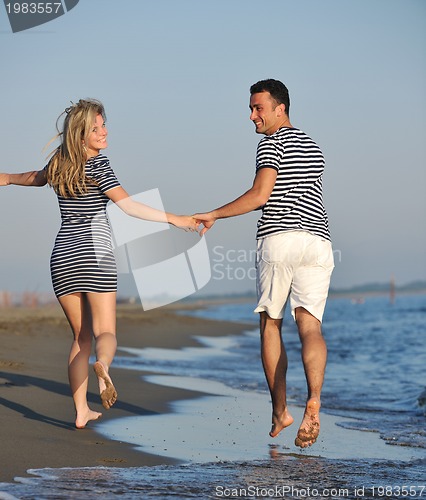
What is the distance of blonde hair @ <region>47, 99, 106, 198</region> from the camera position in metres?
5.04

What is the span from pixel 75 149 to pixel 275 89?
1248 mm

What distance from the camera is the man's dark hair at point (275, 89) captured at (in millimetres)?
5051

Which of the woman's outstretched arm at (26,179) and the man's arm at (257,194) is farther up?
the woman's outstretched arm at (26,179)

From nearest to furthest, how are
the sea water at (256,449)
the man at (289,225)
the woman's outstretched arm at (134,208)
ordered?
the sea water at (256,449)
the man at (289,225)
the woman's outstretched arm at (134,208)

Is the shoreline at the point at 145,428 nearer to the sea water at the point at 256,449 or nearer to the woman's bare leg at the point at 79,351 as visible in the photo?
the sea water at the point at 256,449

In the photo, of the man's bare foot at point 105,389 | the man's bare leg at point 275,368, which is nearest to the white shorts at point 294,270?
the man's bare leg at point 275,368

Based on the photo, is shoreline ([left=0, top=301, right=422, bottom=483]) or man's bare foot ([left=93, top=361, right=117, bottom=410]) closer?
shoreline ([left=0, top=301, right=422, bottom=483])

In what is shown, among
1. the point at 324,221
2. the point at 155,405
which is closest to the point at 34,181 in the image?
the point at 324,221

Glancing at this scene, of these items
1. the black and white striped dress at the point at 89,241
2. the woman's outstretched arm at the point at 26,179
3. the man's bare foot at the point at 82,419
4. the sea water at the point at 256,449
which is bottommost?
the sea water at the point at 256,449

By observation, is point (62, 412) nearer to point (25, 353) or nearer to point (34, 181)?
point (34, 181)

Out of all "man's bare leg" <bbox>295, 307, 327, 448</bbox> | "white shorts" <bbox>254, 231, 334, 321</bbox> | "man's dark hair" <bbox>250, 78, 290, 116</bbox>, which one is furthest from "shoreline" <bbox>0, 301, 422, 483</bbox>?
"man's dark hair" <bbox>250, 78, 290, 116</bbox>

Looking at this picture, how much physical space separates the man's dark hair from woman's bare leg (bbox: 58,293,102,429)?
1664 millimetres

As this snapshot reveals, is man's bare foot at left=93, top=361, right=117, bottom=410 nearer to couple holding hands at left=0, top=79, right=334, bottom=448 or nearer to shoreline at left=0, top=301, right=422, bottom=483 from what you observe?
couple holding hands at left=0, top=79, right=334, bottom=448

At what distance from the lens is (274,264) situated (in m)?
4.98
